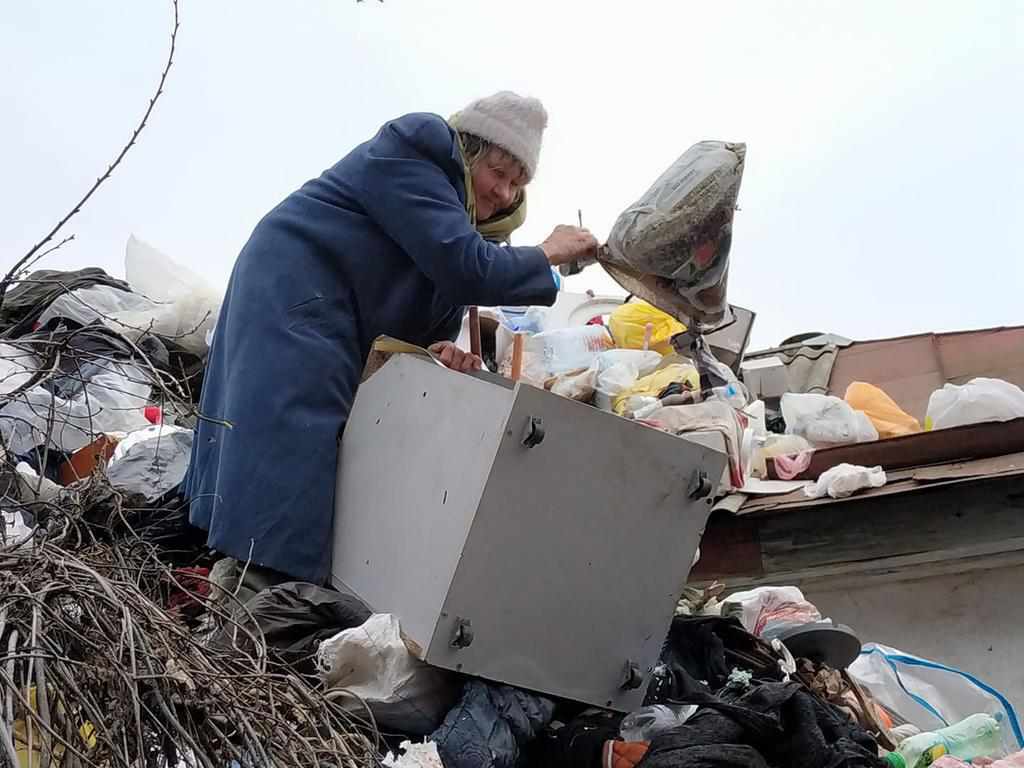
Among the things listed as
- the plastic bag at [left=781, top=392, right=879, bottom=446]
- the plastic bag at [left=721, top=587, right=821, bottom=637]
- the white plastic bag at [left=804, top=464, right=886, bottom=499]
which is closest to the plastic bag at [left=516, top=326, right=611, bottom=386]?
the plastic bag at [left=781, top=392, right=879, bottom=446]

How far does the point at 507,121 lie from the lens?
2820 millimetres

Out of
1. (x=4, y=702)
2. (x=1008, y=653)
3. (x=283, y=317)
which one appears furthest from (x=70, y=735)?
(x=1008, y=653)

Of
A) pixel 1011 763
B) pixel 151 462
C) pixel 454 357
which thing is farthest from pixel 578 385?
pixel 1011 763

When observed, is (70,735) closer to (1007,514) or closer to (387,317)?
(387,317)

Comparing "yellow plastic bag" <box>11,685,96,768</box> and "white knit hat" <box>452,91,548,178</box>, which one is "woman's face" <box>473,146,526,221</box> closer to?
"white knit hat" <box>452,91,548,178</box>

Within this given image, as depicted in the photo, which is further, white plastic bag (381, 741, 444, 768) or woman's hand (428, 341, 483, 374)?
woman's hand (428, 341, 483, 374)

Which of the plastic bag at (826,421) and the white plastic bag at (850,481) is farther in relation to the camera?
the plastic bag at (826,421)

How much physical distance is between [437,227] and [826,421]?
3.37 meters

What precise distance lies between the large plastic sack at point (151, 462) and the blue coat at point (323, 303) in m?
0.60

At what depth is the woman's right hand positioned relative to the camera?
2.71 m

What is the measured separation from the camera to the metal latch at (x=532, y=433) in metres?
2.14

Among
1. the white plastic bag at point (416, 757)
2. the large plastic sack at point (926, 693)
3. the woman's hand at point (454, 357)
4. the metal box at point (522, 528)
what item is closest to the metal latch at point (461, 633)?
the metal box at point (522, 528)

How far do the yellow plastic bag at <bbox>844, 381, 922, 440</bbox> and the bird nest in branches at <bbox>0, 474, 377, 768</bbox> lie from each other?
442 centimetres

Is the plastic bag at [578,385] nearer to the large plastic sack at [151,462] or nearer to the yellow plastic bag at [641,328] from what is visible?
the yellow plastic bag at [641,328]
